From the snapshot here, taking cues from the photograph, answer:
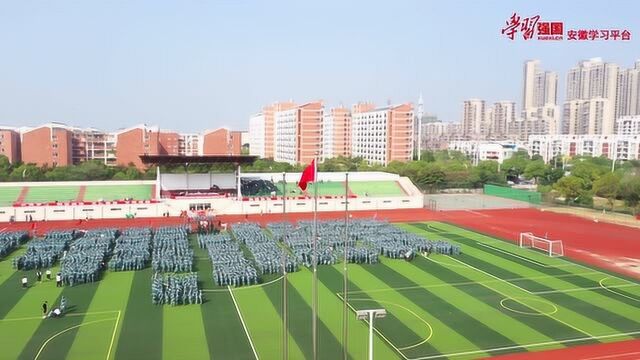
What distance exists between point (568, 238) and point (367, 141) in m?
74.9

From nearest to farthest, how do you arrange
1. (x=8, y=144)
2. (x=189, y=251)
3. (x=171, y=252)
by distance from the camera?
(x=171, y=252)
(x=189, y=251)
(x=8, y=144)

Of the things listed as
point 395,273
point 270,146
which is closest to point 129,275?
point 395,273

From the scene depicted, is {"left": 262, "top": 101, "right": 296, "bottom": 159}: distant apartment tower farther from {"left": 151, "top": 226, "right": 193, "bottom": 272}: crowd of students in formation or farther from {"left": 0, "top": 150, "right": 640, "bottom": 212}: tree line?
{"left": 151, "top": 226, "right": 193, "bottom": 272}: crowd of students in formation

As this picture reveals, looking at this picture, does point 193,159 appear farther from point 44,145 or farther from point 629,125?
point 629,125

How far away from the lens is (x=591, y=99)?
538 ft

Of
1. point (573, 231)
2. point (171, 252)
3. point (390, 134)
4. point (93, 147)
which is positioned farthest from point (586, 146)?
point (171, 252)

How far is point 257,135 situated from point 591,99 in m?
107

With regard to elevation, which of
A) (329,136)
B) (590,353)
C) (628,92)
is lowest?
(590,353)

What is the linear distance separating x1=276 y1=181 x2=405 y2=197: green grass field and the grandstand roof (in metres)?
7.83

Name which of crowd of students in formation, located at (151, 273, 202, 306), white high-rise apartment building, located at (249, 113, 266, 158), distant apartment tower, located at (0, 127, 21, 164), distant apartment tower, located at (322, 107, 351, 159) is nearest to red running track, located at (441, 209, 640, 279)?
crowd of students in formation, located at (151, 273, 202, 306)

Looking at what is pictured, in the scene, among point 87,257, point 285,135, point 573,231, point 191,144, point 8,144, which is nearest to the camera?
point 87,257

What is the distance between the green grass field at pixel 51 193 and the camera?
49.2 metres

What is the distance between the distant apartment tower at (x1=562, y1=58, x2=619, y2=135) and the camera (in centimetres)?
15712

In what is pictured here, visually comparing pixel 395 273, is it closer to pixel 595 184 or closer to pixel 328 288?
pixel 328 288
